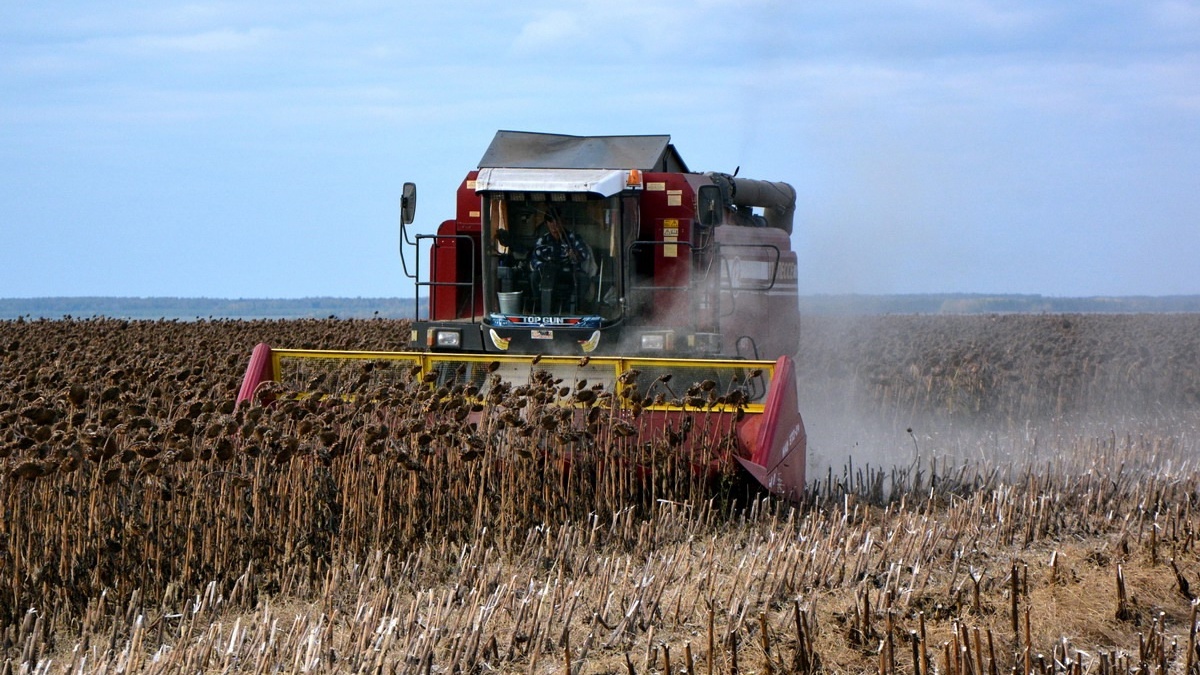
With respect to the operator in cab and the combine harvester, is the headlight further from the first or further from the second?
the operator in cab

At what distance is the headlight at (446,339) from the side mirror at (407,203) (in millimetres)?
897

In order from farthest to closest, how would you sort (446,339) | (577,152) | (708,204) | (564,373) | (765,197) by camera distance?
(765,197), (577,152), (446,339), (708,204), (564,373)

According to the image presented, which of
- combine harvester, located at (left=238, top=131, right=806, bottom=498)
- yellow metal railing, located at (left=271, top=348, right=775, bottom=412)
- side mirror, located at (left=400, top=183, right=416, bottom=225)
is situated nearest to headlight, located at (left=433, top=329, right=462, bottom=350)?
combine harvester, located at (left=238, top=131, right=806, bottom=498)

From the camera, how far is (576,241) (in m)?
9.90

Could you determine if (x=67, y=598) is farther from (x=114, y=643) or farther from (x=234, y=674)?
(x=234, y=674)

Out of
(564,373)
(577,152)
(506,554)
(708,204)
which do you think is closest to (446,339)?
(564,373)

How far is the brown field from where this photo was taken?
470 cm

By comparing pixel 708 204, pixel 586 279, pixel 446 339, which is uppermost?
pixel 708 204

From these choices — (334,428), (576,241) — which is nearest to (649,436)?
→ (334,428)

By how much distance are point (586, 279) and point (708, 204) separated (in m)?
1.10

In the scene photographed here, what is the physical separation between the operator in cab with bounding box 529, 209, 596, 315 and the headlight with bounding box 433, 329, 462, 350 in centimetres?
65

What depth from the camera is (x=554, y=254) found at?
9.95m

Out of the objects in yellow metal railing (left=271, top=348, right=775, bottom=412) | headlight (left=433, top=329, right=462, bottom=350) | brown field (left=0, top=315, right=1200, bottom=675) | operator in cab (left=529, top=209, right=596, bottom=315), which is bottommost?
brown field (left=0, top=315, right=1200, bottom=675)

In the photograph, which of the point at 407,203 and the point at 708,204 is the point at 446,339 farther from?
the point at 708,204
